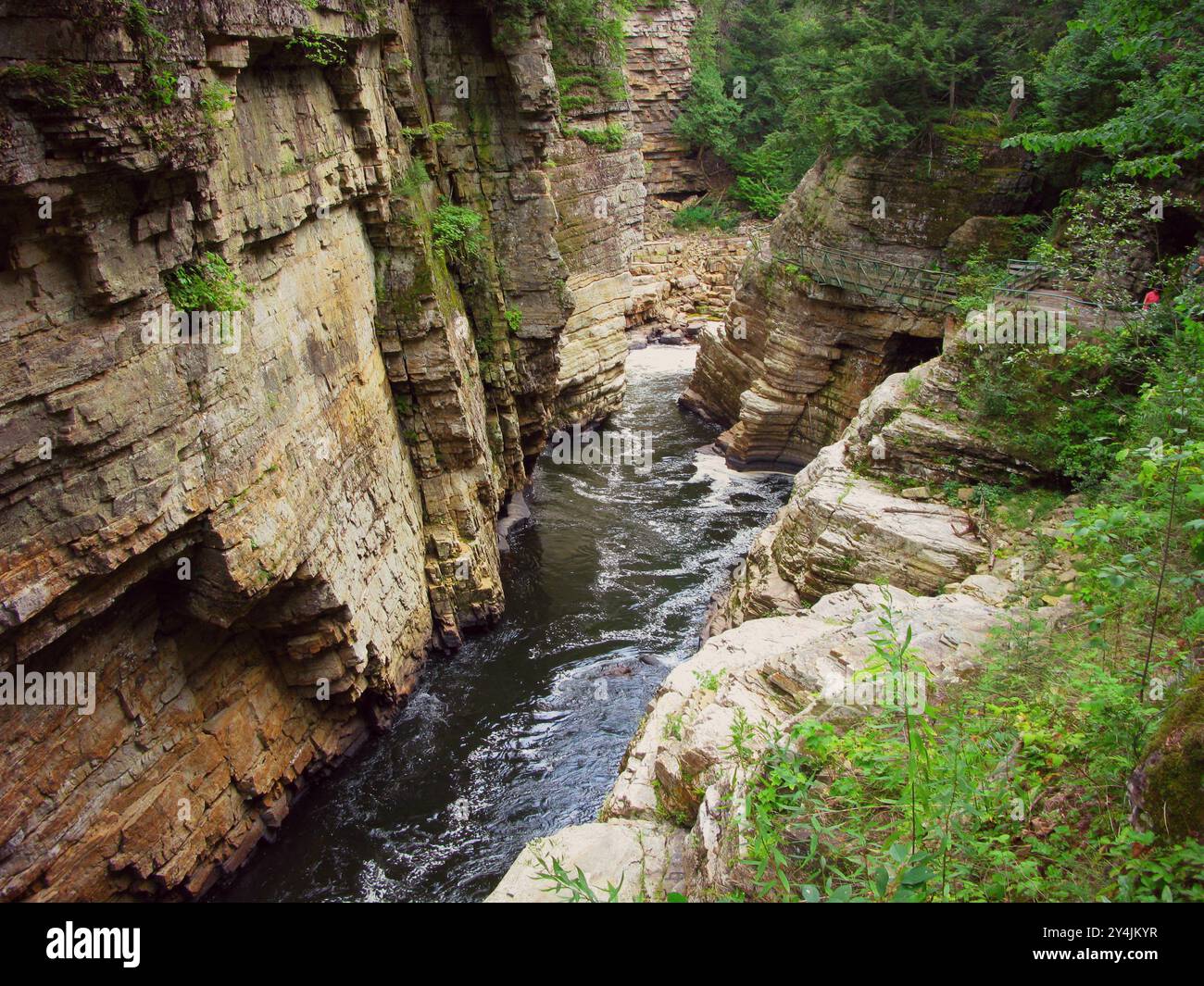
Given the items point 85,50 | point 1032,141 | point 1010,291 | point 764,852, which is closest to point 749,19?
point 1010,291

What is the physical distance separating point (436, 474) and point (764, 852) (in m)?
12.4

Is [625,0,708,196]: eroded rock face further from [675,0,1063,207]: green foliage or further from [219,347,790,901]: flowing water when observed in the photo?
[219,347,790,901]: flowing water

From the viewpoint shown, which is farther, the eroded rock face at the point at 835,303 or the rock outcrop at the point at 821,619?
the eroded rock face at the point at 835,303

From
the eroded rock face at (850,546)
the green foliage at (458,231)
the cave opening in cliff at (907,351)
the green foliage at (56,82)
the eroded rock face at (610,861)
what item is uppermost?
the green foliage at (56,82)

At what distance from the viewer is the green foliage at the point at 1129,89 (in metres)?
9.78

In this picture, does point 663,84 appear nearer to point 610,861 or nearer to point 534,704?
point 534,704

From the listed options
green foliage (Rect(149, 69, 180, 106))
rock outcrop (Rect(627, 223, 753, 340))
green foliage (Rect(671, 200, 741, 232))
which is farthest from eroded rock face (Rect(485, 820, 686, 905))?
green foliage (Rect(671, 200, 741, 232))

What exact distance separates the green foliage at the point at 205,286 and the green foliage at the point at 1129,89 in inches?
423

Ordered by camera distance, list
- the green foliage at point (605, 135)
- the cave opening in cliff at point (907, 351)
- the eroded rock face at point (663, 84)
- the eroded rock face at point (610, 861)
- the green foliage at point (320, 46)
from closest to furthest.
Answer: the eroded rock face at point (610, 861), the green foliage at point (320, 46), the cave opening in cliff at point (907, 351), the green foliage at point (605, 135), the eroded rock face at point (663, 84)

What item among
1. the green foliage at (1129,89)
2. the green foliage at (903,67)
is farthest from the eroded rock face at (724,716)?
the green foliage at (903,67)

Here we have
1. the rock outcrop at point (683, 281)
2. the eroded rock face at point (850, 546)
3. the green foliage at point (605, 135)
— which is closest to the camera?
the eroded rock face at point (850, 546)

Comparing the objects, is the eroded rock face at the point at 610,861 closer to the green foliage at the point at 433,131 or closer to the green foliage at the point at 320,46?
the green foliage at the point at 320,46

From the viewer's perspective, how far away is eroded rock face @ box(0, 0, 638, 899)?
7.85 metres

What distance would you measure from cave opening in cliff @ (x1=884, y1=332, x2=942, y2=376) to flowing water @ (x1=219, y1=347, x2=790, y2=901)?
183 inches
